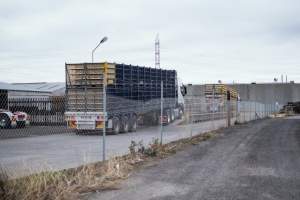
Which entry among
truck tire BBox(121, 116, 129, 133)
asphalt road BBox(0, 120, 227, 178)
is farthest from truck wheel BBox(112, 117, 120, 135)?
asphalt road BBox(0, 120, 227, 178)

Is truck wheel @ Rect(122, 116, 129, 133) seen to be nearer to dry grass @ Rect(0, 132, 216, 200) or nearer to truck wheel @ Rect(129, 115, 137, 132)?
truck wheel @ Rect(129, 115, 137, 132)

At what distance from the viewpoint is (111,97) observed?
26.1m

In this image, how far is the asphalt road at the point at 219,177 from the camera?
922 centimetres

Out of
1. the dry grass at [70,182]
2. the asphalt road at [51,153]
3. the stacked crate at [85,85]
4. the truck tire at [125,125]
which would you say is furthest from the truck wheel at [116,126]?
the dry grass at [70,182]

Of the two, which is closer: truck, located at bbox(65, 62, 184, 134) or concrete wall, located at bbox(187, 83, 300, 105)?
truck, located at bbox(65, 62, 184, 134)

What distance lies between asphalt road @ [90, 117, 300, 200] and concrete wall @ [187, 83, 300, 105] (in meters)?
66.8

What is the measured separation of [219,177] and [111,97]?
1550cm

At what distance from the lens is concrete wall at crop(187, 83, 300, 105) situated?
276 ft

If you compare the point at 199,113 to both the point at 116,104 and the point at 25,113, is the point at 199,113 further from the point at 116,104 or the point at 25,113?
the point at 25,113

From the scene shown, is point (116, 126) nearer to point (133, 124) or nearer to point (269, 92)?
point (133, 124)

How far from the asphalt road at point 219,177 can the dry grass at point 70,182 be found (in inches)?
14.4

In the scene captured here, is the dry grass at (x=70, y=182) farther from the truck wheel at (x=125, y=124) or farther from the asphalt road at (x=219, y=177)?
the truck wheel at (x=125, y=124)

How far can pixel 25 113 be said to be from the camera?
103ft

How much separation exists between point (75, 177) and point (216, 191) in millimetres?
2773
